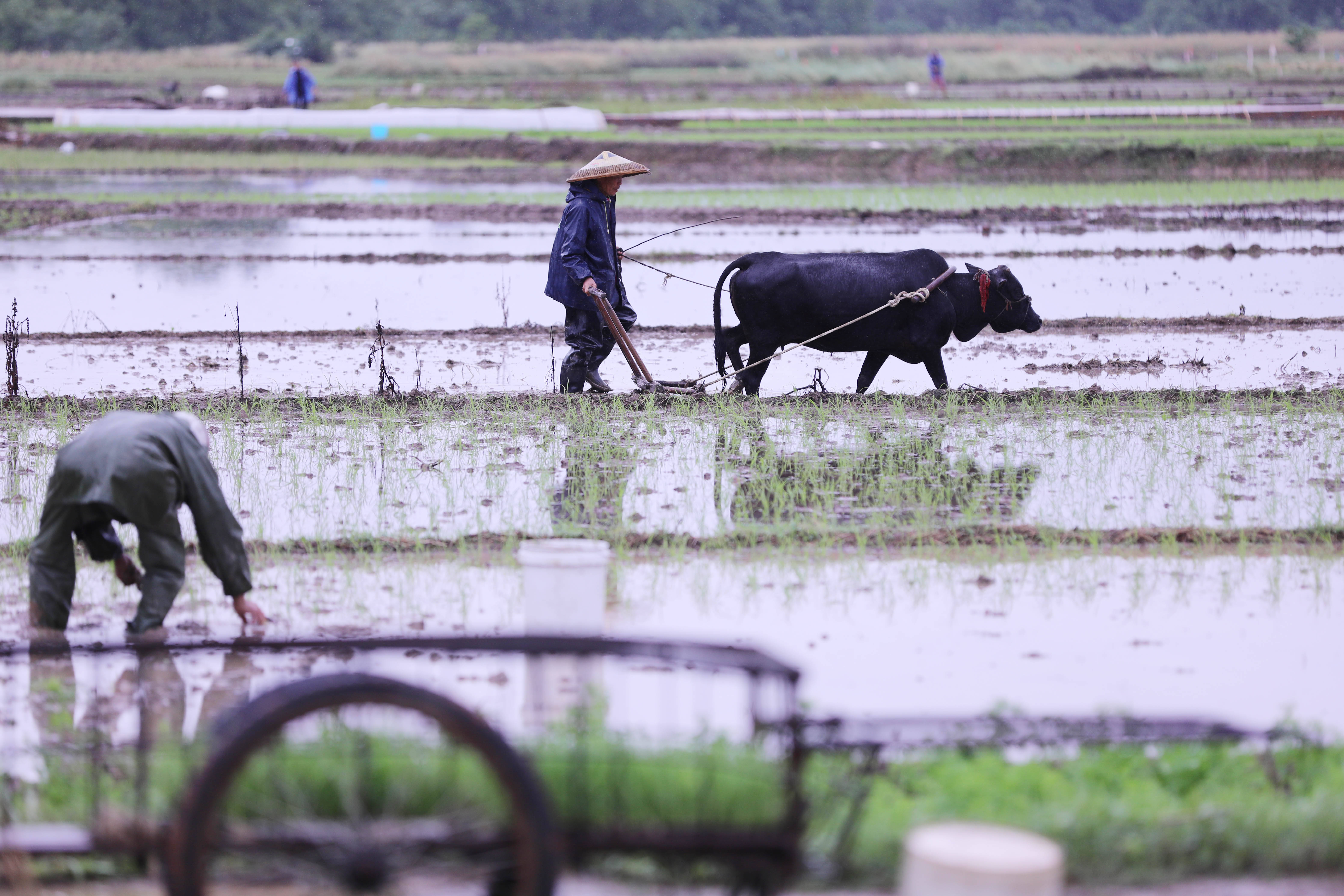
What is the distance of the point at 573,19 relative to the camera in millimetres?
57906

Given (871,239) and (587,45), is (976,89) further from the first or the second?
(871,239)

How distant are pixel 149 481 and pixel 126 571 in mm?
471

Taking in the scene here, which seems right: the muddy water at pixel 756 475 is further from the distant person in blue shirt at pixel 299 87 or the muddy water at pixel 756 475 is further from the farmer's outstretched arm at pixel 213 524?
the distant person in blue shirt at pixel 299 87

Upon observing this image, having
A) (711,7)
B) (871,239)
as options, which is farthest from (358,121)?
(711,7)

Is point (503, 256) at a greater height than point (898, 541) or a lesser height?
greater

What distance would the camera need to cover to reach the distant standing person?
3691cm

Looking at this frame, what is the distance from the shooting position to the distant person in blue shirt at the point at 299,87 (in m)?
30.6

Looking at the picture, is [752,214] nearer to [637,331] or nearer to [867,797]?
[637,331]

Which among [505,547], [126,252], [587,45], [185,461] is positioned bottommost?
[505,547]

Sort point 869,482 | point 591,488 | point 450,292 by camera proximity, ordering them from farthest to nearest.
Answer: point 450,292 < point 869,482 < point 591,488

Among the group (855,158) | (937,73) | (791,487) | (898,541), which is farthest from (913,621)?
(937,73)

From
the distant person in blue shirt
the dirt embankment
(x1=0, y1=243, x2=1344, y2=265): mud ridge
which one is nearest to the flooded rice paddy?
(x1=0, y1=243, x2=1344, y2=265): mud ridge

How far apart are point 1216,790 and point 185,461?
2.94 m

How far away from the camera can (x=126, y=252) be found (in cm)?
1591
